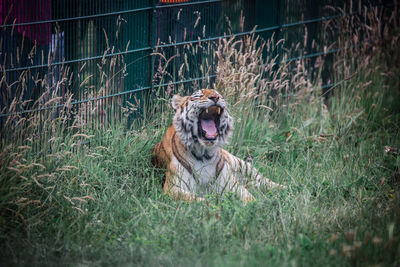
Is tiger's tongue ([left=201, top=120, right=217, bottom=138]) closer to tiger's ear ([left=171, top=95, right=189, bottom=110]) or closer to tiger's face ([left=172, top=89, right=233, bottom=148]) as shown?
tiger's face ([left=172, top=89, right=233, bottom=148])

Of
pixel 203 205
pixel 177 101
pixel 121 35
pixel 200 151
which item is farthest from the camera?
pixel 121 35

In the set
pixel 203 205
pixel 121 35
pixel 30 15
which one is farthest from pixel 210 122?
pixel 30 15

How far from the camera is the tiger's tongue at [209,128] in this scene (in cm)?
495

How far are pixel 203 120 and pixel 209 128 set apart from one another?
111 millimetres

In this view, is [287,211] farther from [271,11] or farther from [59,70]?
[271,11]

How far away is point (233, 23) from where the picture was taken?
6.77m

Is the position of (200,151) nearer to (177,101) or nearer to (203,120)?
(203,120)

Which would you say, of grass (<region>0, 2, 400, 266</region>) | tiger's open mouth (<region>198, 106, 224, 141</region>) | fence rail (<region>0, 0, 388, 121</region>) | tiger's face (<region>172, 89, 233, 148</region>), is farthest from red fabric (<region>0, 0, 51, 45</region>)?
tiger's open mouth (<region>198, 106, 224, 141</region>)

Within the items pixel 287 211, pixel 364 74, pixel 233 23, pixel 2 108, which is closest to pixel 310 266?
pixel 287 211

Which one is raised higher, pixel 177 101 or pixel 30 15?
pixel 30 15

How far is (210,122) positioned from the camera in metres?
5.08

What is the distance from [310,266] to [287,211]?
94 centimetres

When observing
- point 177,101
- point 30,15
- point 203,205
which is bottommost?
point 203,205

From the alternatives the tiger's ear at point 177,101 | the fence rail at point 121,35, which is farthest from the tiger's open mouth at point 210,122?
the fence rail at point 121,35
